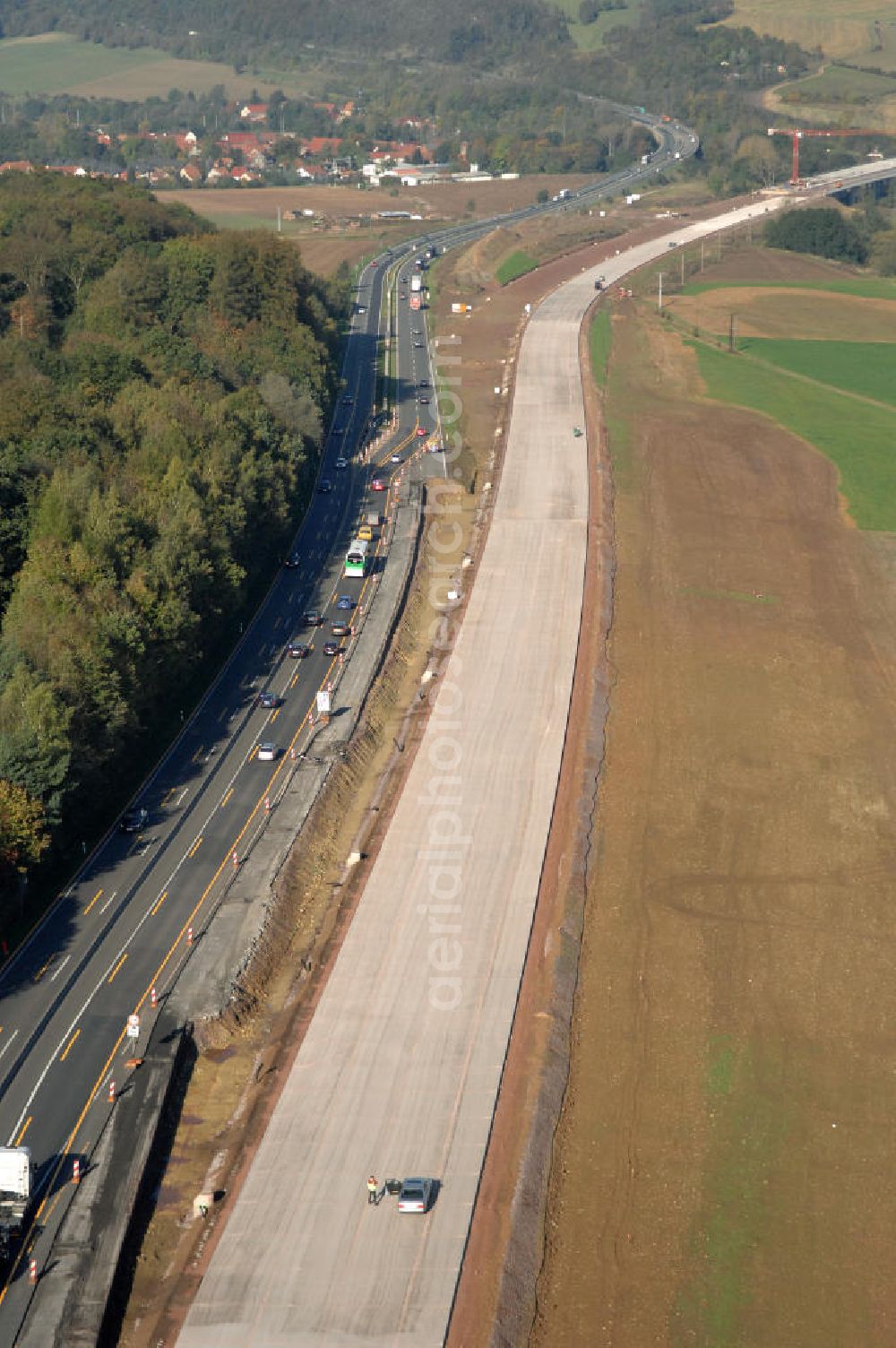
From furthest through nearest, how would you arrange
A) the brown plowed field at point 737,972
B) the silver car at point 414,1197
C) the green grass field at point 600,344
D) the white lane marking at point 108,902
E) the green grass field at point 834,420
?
the green grass field at point 600,344, the green grass field at point 834,420, the white lane marking at point 108,902, the silver car at point 414,1197, the brown plowed field at point 737,972

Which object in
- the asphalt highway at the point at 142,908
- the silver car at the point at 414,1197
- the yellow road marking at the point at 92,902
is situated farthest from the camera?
the yellow road marking at the point at 92,902

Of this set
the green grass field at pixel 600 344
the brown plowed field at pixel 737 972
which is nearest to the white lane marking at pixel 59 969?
the brown plowed field at pixel 737 972

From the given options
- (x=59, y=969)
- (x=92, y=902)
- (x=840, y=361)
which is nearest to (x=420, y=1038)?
(x=59, y=969)

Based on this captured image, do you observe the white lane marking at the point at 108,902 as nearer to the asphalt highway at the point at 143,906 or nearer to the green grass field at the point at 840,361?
the asphalt highway at the point at 143,906

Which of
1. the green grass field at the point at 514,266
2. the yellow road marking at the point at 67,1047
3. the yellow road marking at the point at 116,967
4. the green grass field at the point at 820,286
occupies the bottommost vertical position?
the yellow road marking at the point at 67,1047

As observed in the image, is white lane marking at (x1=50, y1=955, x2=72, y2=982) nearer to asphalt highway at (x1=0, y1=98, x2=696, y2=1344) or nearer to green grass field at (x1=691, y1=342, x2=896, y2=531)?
asphalt highway at (x1=0, y1=98, x2=696, y2=1344)

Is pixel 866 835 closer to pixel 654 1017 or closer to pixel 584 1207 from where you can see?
pixel 654 1017

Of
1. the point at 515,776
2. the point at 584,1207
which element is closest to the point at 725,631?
the point at 515,776
